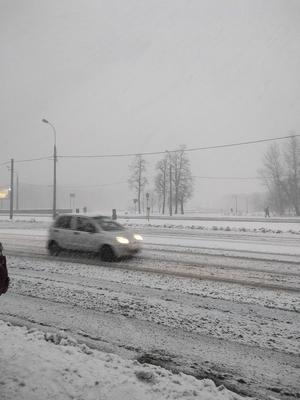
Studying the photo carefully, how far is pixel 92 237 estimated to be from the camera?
1181cm

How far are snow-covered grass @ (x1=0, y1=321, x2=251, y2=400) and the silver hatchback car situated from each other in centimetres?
700

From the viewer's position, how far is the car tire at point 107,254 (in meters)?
11.4

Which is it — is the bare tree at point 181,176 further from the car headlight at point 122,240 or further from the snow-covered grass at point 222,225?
the car headlight at point 122,240

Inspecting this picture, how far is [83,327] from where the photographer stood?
17.6ft

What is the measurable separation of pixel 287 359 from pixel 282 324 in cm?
131

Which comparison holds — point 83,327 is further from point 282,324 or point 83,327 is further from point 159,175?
point 159,175

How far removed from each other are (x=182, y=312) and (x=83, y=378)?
2926 millimetres

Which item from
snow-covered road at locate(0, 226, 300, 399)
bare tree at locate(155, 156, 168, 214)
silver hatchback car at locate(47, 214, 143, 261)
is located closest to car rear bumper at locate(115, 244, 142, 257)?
silver hatchback car at locate(47, 214, 143, 261)

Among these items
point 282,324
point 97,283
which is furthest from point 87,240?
point 282,324

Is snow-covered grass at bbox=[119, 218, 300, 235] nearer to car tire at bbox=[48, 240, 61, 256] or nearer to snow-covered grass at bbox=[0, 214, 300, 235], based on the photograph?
snow-covered grass at bbox=[0, 214, 300, 235]

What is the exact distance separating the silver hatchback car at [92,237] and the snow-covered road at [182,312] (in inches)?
24.6

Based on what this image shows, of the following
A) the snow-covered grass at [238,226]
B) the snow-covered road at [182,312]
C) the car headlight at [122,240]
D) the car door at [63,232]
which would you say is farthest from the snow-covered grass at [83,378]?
the snow-covered grass at [238,226]

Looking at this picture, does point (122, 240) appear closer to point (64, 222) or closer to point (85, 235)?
point (85, 235)

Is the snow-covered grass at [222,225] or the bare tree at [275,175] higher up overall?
the bare tree at [275,175]
